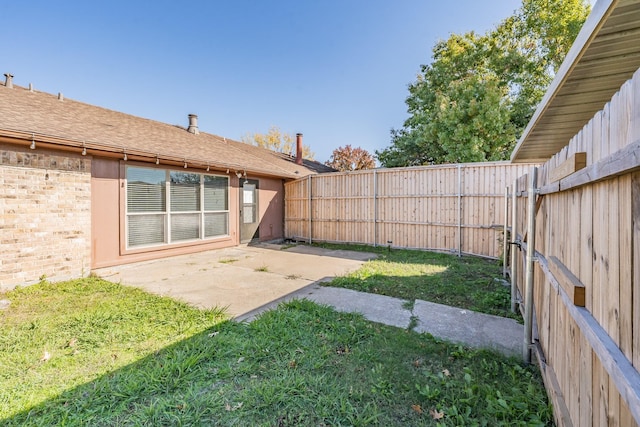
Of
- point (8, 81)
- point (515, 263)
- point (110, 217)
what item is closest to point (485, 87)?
point (515, 263)

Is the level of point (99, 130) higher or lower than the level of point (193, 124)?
lower

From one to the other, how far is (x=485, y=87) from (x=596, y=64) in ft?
35.7

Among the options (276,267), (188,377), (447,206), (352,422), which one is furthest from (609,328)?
(447,206)

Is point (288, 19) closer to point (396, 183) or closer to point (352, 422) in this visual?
point (396, 183)

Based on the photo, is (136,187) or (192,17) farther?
(192,17)

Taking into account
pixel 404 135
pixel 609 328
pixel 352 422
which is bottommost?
pixel 352 422

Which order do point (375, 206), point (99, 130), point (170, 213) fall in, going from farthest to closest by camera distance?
1. point (375, 206)
2. point (170, 213)
3. point (99, 130)

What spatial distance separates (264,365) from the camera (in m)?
2.49

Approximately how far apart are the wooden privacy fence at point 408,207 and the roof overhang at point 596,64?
3980 mm

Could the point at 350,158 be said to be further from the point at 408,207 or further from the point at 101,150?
the point at 101,150

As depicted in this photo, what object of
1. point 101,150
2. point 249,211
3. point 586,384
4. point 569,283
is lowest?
point 586,384

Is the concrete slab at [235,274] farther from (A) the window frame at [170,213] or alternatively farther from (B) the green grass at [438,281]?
(B) the green grass at [438,281]

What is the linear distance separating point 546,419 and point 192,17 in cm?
1239

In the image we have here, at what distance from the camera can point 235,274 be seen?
559 cm
